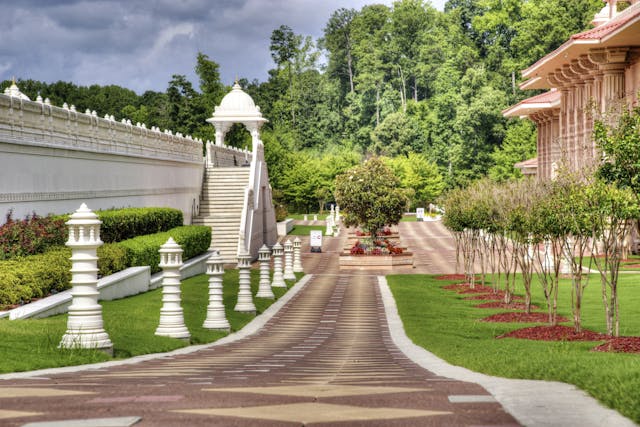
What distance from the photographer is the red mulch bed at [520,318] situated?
23.3 metres

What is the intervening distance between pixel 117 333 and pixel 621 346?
25.9 ft

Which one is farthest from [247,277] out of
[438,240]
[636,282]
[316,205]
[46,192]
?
[316,205]

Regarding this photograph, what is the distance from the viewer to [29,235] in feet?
74.3

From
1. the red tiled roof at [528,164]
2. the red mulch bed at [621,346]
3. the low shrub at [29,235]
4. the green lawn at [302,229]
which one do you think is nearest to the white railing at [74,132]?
the low shrub at [29,235]

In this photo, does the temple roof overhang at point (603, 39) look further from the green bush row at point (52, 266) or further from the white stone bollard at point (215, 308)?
the white stone bollard at point (215, 308)

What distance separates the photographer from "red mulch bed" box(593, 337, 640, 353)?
47.8 feet

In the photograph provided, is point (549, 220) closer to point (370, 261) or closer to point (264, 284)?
point (264, 284)

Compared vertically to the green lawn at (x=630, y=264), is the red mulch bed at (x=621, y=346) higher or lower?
lower

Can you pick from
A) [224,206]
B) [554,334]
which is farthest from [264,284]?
[224,206]

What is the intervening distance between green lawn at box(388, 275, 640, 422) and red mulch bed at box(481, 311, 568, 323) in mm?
439

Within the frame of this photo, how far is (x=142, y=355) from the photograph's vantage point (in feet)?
50.6

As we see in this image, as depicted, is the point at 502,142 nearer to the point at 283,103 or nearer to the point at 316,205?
the point at 316,205

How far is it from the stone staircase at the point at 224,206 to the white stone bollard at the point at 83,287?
30569 mm

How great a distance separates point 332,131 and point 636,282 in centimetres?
8653
